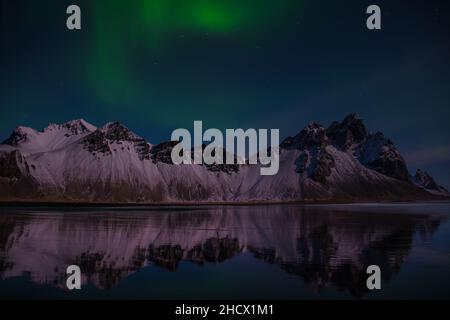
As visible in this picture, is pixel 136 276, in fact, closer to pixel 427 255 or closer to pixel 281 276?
pixel 281 276

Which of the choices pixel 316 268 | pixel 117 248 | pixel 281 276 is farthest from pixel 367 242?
pixel 117 248

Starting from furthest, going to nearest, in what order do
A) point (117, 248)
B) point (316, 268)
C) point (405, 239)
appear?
point (405, 239), point (117, 248), point (316, 268)

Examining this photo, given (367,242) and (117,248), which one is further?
(367,242)

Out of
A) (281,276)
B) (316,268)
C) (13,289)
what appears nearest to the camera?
(13,289)

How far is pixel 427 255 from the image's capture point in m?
37.7
